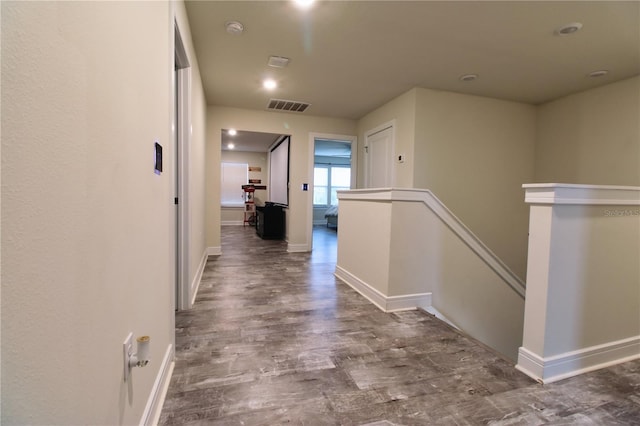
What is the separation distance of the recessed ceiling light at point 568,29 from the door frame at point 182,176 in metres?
3.19

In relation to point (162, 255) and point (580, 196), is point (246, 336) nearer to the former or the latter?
point (162, 255)

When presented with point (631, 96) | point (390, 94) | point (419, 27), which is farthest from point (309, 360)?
point (631, 96)

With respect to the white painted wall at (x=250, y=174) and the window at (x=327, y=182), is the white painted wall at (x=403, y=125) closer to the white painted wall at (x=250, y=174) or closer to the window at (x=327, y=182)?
the white painted wall at (x=250, y=174)

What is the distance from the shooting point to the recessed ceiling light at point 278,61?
3.16 meters

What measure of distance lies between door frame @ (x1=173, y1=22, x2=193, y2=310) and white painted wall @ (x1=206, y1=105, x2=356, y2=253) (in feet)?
7.88

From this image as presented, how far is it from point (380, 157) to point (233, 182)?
6027mm

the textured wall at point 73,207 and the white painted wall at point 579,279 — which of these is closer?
the textured wall at point 73,207

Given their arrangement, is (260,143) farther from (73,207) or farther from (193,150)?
(73,207)

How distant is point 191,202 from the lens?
273cm

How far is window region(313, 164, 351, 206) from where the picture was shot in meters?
10.7

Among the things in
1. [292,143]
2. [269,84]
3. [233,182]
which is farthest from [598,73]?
[233,182]

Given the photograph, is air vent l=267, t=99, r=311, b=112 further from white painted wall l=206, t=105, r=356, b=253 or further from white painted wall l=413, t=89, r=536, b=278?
white painted wall l=413, t=89, r=536, b=278

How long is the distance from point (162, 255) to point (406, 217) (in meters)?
1.97

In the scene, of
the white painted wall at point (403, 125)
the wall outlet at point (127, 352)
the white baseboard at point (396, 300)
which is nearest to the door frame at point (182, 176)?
the wall outlet at point (127, 352)
